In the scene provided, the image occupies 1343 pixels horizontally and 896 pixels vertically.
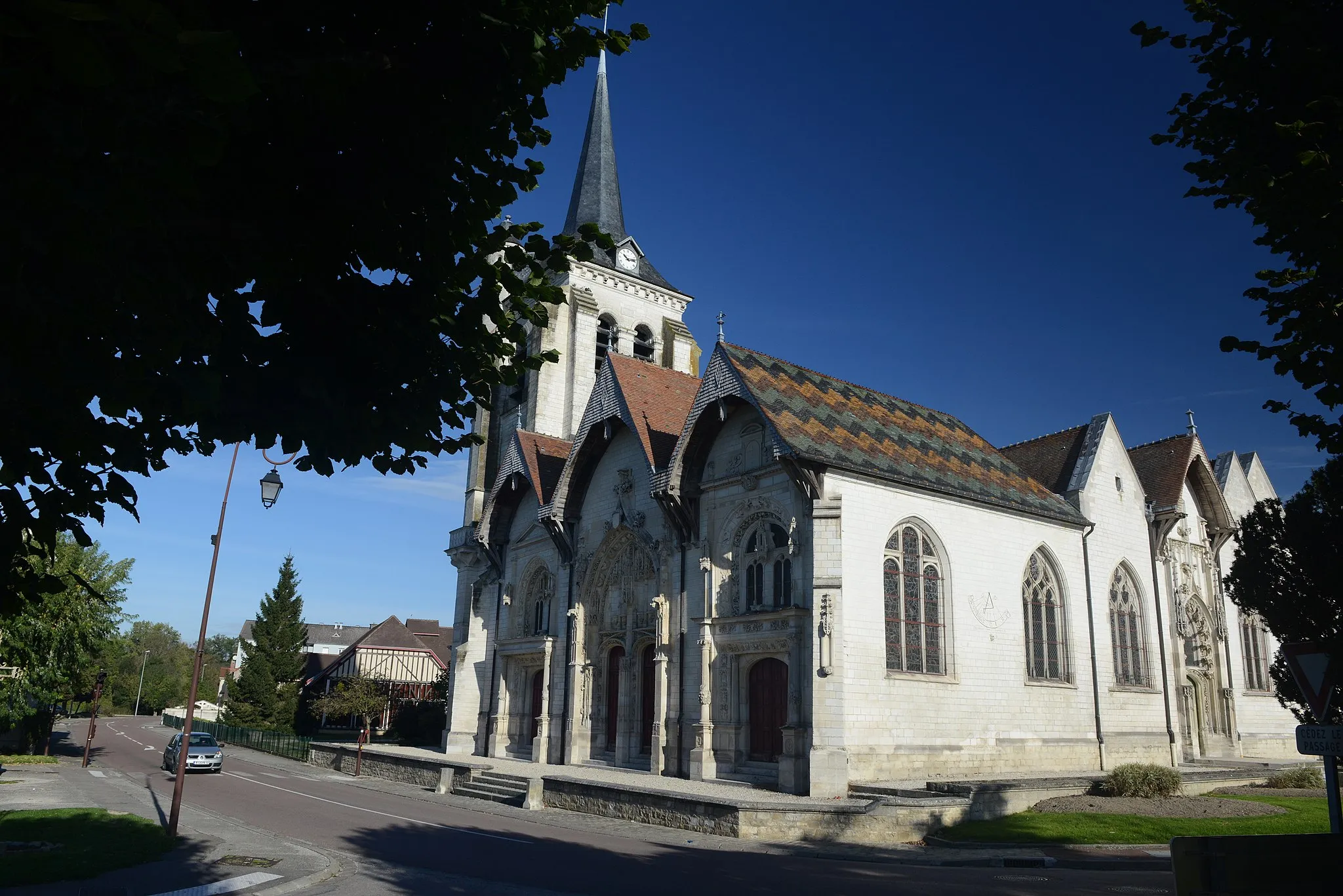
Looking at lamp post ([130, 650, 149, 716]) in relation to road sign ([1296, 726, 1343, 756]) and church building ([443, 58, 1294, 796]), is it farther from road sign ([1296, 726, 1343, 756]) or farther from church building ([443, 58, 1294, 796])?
road sign ([1296, 726, 1343, 756])

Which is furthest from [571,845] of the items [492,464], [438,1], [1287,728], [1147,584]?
[1287,728]

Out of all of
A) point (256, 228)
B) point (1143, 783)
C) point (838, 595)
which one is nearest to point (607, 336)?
point (838, 595)

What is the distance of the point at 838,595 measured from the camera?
20469 mm

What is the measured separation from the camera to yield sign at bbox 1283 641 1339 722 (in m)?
7.69

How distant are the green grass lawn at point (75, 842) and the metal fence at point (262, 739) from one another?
594 inches

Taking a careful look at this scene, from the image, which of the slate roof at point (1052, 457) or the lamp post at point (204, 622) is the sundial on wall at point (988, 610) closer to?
the slate roof at point (1052, 457)

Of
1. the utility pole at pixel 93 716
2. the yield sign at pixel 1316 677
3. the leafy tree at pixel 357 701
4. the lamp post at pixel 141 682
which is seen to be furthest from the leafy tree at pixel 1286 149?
the lamp post at pixel 141 682

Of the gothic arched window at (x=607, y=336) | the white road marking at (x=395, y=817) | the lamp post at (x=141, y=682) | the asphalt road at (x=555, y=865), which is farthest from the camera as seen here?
the lamp post at (x=141, y=682)

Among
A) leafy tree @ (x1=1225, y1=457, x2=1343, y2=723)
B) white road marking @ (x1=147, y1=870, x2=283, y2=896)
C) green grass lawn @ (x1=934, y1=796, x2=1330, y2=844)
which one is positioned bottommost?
white road marking @ (x1=147, y1=870, x2=283, y2=896)

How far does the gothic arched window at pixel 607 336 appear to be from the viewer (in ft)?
137

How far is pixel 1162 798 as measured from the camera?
1845cm

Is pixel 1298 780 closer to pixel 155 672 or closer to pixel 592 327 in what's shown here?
pixel 592 327

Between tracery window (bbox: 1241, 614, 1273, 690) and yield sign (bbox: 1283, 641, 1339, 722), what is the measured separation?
2671 cm

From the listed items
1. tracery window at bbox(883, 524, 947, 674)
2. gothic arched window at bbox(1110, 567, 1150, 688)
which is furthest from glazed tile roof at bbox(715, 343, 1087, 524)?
A: gothic arched window at bbox(1110, 567, 1150, 688)
